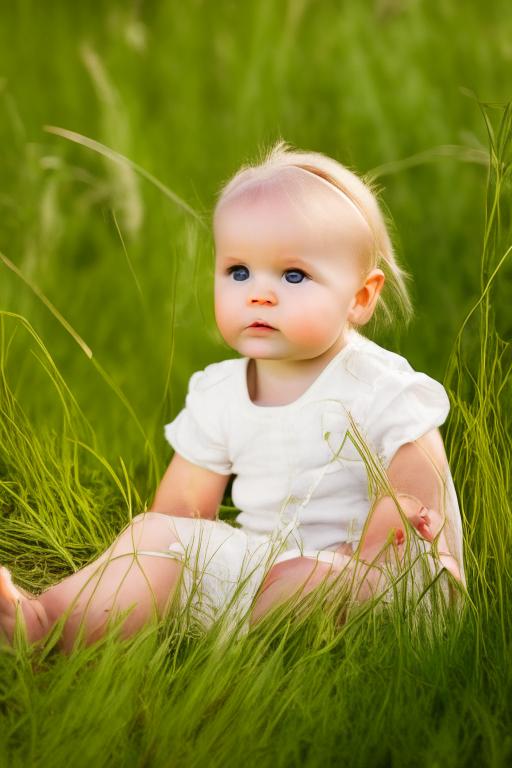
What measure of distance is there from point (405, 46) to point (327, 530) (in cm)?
117

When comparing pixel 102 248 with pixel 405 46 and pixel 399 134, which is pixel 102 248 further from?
pixel 405 46

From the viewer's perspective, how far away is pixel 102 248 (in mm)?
1541

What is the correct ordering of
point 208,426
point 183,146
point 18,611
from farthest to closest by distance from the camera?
point 183,146 < point 208,426 < point 18,611

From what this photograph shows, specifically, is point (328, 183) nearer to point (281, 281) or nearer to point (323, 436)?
point (281, 281)

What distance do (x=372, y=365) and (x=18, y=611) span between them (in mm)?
401

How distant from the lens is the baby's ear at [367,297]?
876 millimetres

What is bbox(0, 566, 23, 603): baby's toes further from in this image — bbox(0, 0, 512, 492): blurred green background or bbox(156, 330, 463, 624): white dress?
bbox(0, 0, 512, 492): blurred green background

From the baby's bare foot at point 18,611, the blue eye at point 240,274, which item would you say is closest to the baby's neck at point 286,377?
the blue eye at point 240,274

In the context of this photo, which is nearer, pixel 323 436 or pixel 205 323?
pixel 323 436

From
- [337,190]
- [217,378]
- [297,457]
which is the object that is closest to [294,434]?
[297,457]

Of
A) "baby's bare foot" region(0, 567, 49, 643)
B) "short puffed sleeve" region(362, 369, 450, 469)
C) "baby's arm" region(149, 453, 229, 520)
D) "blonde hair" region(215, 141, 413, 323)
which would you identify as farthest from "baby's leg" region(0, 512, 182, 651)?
"blonde hair" region(215, 141, 413, 323)

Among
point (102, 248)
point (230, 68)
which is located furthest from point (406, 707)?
point (230, 68)

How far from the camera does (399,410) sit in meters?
0.83

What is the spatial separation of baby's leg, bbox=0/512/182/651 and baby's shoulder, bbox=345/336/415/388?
9.9 inches
